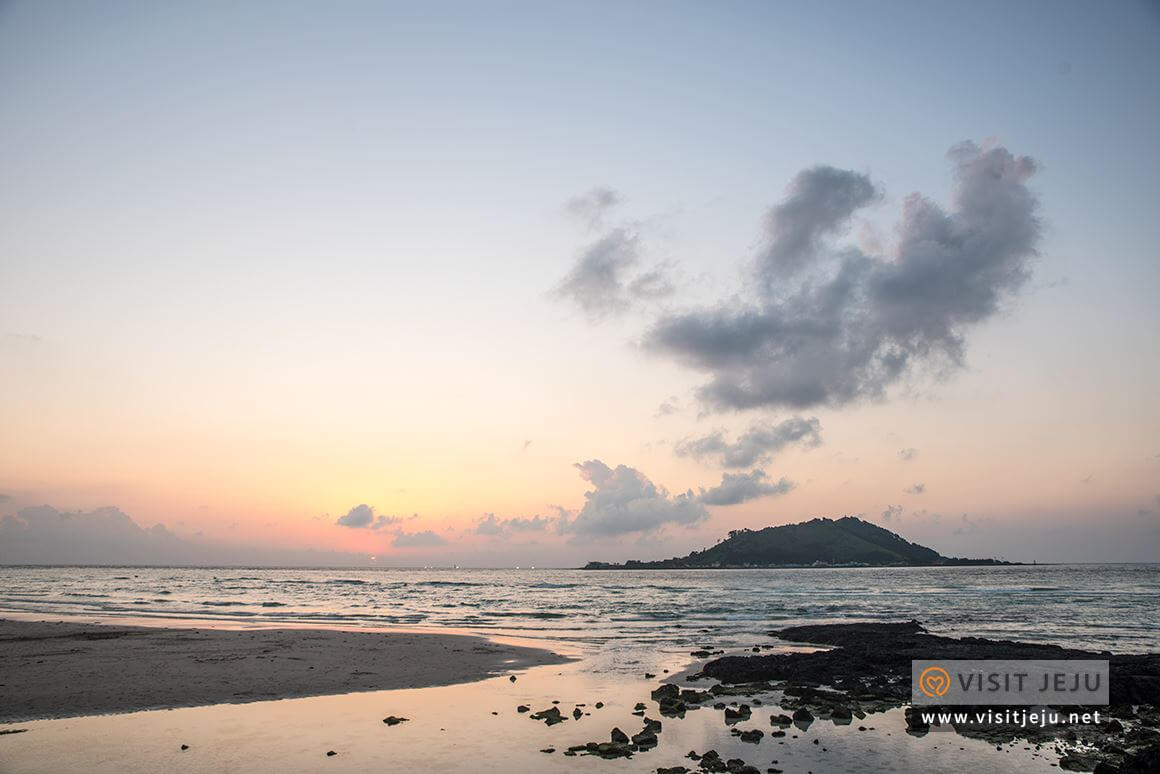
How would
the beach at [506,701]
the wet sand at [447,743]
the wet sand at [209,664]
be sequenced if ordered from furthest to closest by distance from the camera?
the wet sand at [209,664] < the beach at [506,701] < the wet sand at [447,743]

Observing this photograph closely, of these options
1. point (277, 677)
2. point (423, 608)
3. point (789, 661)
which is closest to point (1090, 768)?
point (789, 661)

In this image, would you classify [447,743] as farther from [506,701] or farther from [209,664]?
[209,664]

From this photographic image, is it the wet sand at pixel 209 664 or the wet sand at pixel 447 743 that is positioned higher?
the wet sand at pixel 447 743

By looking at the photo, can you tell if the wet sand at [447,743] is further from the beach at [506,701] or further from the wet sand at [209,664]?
the wet sand at [209,664]

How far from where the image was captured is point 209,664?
85.6 feet

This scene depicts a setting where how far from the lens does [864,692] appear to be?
815 inches

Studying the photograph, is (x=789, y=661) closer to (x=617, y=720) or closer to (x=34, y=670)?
(x=617, y=720)

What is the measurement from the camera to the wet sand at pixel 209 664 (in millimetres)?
19938

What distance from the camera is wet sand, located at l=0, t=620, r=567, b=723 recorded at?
65.4ft

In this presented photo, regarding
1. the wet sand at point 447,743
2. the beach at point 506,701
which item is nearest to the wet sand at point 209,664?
the beach at point 506,701

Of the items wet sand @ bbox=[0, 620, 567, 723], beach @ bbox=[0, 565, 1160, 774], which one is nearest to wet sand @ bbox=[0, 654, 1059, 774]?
beach @ bbox=[0, 565, 1160, 774]

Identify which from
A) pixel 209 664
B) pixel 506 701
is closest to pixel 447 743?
pixel 506 701

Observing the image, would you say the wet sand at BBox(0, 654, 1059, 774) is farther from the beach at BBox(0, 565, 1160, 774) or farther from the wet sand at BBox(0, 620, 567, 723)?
the wet sand at BBox(0, 620, 567, 723)

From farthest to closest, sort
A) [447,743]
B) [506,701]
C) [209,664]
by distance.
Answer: [209,664] < [506,701] < [447,743]
